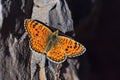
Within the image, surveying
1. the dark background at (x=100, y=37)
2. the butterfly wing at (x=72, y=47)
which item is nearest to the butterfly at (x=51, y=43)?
the butterfly wing at (x=72, y=47)

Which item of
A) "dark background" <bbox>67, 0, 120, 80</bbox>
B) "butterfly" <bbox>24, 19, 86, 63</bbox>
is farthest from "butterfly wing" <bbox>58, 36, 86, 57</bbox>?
"dark background" <bbox>67, 0, 120, 80</bbox>

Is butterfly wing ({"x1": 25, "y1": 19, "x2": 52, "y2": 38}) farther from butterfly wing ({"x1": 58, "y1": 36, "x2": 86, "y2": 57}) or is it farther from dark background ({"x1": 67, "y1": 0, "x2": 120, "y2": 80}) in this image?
dark background ({"x1": 67, "y1": 0, "x2": 120, "y2": 80})

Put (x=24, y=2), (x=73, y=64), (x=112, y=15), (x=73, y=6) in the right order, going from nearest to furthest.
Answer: (x=24, y=2) < (x=73, y=64) < (x=73, y=6) < (x=112, y=15)

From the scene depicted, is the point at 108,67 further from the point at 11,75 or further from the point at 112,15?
the point at 11,75

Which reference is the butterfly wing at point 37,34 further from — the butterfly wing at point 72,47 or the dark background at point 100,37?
the dark background at point 100,37

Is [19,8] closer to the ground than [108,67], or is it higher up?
higher up

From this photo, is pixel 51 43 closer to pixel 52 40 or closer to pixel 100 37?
pixel 52 40

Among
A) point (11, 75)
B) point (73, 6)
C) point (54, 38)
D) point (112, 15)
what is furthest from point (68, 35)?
point (112, 15)
